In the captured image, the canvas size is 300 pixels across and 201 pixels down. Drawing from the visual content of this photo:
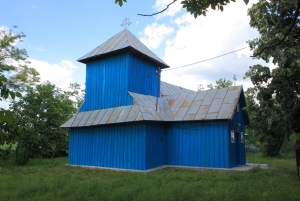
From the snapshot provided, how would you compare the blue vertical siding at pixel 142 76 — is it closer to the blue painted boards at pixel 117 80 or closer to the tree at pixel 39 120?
the blue painted boards at pixel 117 80

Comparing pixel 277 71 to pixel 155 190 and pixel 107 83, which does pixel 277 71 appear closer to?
pixel 155 190

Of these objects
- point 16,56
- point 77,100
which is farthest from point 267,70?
point 77,100

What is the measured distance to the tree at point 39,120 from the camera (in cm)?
1683

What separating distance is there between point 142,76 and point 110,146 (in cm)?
465

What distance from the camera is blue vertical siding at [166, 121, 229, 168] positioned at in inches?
520

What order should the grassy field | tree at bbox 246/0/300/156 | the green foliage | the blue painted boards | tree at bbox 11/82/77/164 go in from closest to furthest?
the green foliage, the grassy field, tree at bbox 246/0/300/156, the blue painted boards, tree at bbox 11/82/77/164

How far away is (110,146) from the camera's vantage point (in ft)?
47.4

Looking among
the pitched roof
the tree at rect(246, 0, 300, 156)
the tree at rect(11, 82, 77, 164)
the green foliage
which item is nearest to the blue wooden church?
the pitched roof

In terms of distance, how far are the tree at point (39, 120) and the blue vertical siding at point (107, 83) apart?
3349 mm

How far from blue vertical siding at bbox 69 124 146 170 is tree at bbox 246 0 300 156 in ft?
19.4

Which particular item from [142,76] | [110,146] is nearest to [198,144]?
[110,146]

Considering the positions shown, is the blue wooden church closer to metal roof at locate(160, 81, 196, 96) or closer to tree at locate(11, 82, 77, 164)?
metal roof at locate(160, 81, 196, 96)

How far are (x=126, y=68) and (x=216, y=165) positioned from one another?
A: 23.7 feet

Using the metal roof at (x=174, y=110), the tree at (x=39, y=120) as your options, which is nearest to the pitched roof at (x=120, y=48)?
the metal roof at (x=174, y=110)
